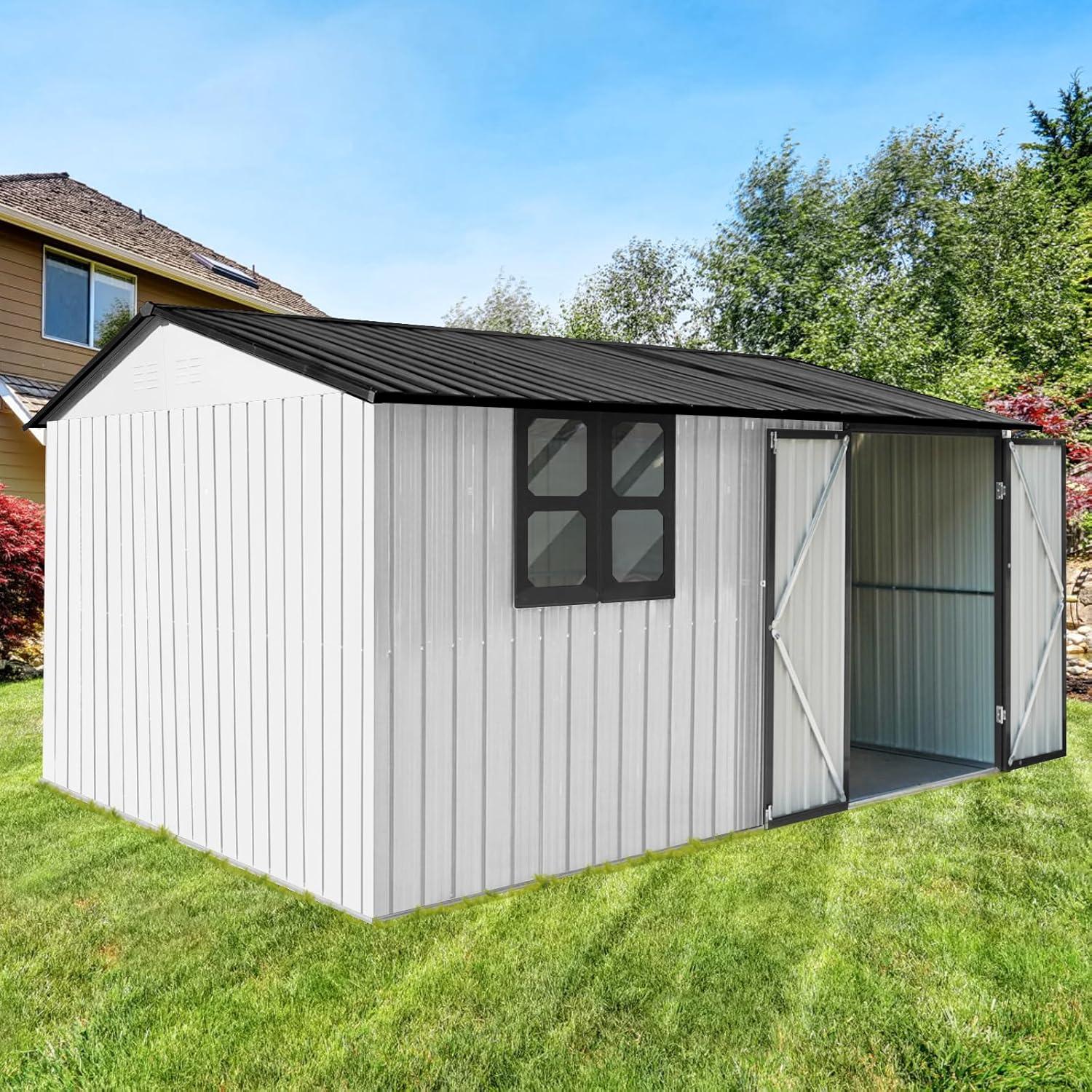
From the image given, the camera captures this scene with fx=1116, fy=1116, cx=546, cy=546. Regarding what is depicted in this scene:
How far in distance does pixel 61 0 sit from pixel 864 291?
12513 millimetres

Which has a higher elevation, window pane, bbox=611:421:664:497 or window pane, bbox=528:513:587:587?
window pane, bbox=611:421:664:497

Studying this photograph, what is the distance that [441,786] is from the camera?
15.0 ft

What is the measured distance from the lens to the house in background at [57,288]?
12.4 m

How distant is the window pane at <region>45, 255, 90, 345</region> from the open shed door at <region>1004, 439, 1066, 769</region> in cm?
1079

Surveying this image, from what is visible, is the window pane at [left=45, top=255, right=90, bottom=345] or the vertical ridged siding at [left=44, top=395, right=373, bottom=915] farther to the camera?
the window pane at [left=45, top=255, right=90, bottom=345]

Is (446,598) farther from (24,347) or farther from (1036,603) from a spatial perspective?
(24,347)

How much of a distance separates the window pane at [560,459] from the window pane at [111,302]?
33.7ft

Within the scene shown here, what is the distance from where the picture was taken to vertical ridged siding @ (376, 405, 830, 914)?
445cm

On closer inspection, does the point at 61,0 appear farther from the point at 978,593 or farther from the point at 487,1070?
the point at 487,1070

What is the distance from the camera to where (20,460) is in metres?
12.7

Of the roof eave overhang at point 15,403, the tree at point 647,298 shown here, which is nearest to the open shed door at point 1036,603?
the roof eave overhang at point 15,403

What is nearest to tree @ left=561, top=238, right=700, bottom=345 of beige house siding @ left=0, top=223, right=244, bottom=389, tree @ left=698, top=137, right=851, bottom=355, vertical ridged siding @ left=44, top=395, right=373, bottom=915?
tree @ left=698, top=137, right=851, bottom=355

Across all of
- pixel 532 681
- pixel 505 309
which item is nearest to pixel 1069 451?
pixel 532 681

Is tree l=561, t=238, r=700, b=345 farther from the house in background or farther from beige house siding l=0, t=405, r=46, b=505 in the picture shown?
beige house siding l=0, t=405, r=46, b=505
